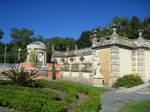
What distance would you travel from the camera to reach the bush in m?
26.8

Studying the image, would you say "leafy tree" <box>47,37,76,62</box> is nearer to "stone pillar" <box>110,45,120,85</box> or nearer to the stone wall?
the stone wall

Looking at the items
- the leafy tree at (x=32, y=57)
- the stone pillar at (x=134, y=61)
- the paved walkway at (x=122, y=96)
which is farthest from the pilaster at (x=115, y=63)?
the leafy tree at (x=32, y=57)

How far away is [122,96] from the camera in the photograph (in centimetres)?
1808

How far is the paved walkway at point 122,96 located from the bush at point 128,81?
3000 millimetres

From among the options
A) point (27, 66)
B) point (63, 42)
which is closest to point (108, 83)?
point (27, 66)

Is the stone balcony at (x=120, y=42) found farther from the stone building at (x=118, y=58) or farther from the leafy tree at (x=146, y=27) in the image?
the leafy tree at (x=146, y=27)

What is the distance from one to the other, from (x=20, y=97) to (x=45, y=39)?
3104 inches

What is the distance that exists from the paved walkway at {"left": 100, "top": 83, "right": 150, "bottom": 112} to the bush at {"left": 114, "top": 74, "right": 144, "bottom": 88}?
118 inches

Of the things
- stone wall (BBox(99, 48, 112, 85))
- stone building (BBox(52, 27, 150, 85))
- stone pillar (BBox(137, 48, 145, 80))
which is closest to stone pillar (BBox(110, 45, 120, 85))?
stone building (BBox(52, 27, 150, 85))

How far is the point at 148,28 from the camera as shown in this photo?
51.9 meters

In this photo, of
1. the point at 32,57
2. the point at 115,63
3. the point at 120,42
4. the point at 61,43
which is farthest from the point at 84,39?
the point at 115,63

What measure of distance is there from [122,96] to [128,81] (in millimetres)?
9234

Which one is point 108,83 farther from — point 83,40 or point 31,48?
point 83,40

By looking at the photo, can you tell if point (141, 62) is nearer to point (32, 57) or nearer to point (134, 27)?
point (32, 57)
